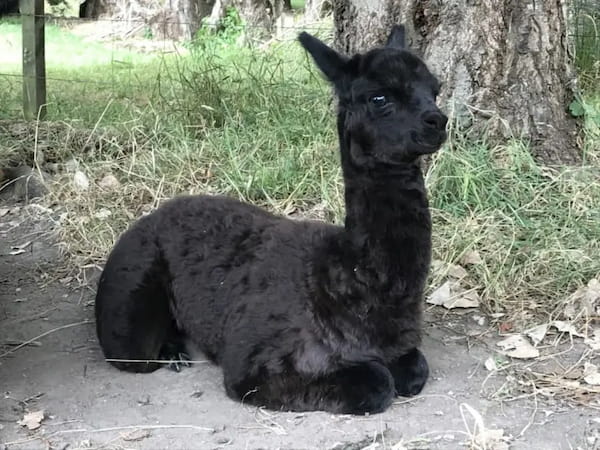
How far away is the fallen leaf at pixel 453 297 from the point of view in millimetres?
4656

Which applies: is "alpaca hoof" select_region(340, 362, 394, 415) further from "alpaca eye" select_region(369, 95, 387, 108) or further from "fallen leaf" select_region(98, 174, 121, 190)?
"fallen leaf" select_region(98, 174, 121, 190)

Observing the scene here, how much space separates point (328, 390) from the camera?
3.49 meters

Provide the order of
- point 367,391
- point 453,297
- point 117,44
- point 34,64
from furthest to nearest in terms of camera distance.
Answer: point 117,44
point 34,64
point 453,297
point 367,391

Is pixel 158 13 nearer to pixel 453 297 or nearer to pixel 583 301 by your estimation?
pixel 453 297

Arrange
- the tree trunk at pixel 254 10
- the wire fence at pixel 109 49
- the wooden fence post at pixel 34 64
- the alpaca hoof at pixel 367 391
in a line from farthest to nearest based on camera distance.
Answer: the tree trunk at pixel 254 10, the wire fence at pixel 109 49, the wooden fence post at pixel 34 64, the alpaca hoof at pixel 367 391

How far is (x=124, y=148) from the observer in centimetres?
668

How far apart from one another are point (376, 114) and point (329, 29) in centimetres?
521

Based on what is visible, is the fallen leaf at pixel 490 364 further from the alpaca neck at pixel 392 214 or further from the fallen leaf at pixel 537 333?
the alpaca neck at pixel 392 214

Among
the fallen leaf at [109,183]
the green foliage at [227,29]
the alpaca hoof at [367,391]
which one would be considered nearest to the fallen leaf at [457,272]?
the alpaca hoof at [367,391]

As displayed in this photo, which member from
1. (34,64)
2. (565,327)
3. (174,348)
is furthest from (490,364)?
(34,64)

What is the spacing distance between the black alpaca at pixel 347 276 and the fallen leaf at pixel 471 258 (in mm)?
1262

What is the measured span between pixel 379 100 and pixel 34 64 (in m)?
5.30

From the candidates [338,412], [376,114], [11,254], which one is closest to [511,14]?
[376,114]

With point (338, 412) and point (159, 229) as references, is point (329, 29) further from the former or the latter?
point (338, 412)
